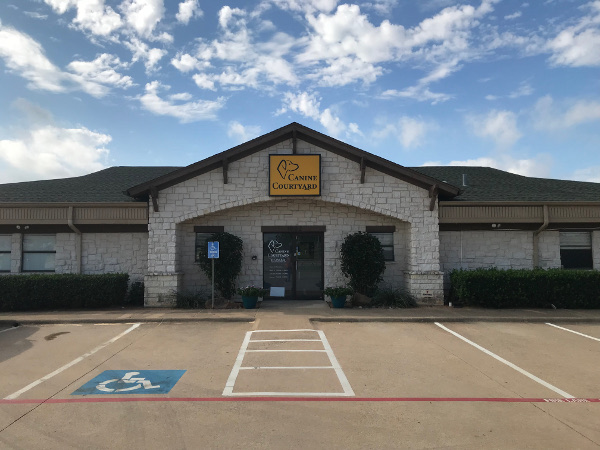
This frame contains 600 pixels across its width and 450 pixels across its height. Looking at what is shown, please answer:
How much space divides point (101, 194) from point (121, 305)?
14.2 feet

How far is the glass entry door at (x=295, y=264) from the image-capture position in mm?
14719

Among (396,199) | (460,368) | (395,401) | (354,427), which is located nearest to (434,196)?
(396,199)

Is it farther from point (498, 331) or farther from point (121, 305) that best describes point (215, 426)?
point (121, 305)

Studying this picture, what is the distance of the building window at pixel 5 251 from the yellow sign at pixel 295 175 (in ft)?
29.2

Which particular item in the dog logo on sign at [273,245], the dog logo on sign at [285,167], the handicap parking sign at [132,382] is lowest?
the handicap parking sign at [132,382]

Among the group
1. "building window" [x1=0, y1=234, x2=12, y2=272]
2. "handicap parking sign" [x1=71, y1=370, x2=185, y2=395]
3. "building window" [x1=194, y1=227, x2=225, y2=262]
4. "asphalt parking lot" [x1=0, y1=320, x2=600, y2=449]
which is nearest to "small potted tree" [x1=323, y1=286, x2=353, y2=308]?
"asphalt parking lot" [x1=0, y1=320, x2=600, y2=449]

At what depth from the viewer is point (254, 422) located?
507 centimetres

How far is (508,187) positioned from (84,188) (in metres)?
16.2

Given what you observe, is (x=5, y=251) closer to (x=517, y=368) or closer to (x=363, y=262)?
(x=363, y=262)

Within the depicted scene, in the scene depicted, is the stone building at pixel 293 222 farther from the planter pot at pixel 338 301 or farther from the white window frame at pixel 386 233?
the planter pot at pixel 338 301

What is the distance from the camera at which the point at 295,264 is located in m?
14.8

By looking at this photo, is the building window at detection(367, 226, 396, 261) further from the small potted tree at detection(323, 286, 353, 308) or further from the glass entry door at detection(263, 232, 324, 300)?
the small potted tree at detection(323, 286, 353, 308)

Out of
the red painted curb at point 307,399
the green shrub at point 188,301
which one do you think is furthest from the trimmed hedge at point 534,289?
the green shrub at point 188,301

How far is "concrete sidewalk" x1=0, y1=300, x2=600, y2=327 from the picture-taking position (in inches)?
448
